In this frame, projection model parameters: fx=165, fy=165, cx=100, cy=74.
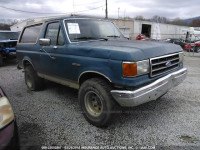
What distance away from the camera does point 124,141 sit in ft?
8.50

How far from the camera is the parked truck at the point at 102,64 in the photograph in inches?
96.7

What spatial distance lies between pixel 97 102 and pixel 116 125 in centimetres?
56

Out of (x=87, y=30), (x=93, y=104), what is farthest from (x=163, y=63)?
(x=87, y=30)

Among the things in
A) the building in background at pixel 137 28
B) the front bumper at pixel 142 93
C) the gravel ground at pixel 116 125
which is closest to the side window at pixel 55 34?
the gravel ground at pixel 116 125

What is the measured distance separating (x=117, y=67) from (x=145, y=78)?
496 millimetres

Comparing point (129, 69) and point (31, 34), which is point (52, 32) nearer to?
point (31, 34)

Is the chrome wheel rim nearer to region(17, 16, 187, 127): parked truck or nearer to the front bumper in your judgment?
region(17, 16, 187, 127): parked truck

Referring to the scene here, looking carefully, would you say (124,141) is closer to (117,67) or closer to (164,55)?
(117,67)

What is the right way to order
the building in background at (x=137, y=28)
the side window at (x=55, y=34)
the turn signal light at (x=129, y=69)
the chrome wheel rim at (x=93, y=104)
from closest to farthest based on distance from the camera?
the turn signal light at (x=129, y=69)
the chrome wheel rim at (x=93, y=104)
the side window at (x=55, y=34)
the building in background at (x=137, y=28)

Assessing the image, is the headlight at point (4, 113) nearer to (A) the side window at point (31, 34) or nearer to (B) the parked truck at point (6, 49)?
(A) the side window at point (31, 34)

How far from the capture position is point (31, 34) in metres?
4.70

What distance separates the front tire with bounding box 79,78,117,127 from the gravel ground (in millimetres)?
197

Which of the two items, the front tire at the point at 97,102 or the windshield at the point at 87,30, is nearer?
A: the front tire at the point at 97,102

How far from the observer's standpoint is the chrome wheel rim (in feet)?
9.69
